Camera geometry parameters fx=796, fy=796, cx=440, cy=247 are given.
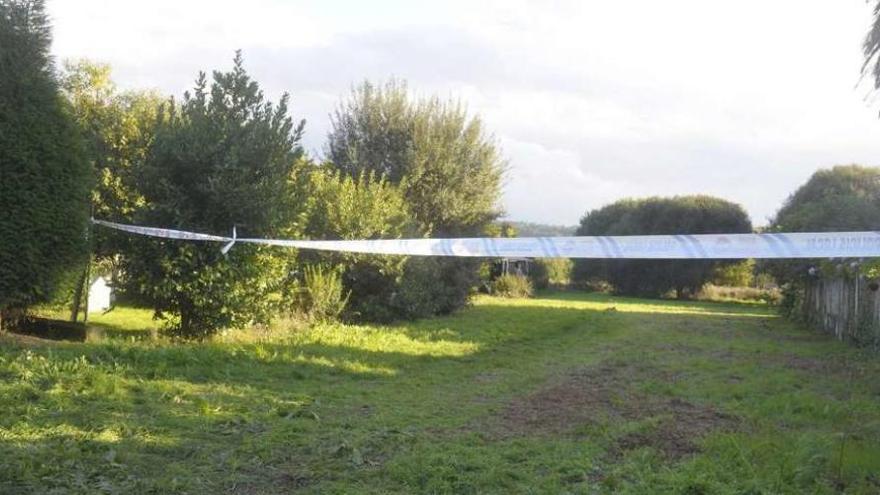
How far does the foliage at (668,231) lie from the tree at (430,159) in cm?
2443

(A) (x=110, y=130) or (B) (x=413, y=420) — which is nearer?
(B) (x=413, y=420)

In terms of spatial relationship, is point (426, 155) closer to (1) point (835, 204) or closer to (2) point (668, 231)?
(1) point (835, 204)

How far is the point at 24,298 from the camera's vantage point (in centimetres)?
1025

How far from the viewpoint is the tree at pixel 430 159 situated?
79.2ft

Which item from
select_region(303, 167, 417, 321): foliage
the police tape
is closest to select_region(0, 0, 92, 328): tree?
the police tape

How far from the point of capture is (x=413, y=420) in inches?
313

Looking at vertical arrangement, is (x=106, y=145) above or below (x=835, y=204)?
below

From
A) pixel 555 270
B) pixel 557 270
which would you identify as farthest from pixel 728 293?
pixel 555 270

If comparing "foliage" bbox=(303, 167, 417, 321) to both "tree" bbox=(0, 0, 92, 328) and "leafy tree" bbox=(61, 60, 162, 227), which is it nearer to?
"leafy tree" bbox=(61, 60, 162, 227)

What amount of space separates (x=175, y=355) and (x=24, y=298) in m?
2.12

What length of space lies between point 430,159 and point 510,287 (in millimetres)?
12615

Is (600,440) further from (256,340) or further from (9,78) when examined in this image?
(9,78)

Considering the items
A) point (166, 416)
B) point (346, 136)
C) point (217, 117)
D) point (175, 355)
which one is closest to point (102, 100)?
point (217, 117)

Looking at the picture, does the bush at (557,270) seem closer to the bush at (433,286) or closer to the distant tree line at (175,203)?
the bush at (433,286)
